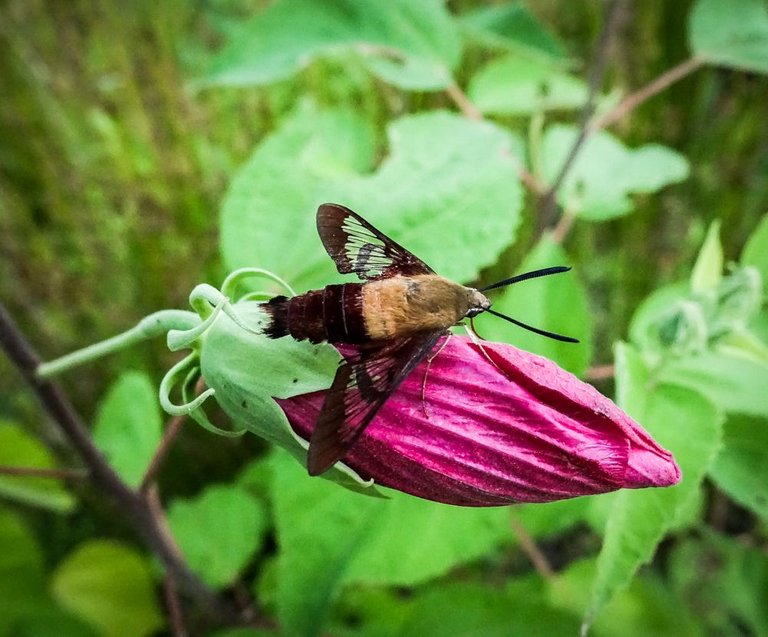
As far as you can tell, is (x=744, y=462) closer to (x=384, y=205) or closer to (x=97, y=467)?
(x=384, y=205)

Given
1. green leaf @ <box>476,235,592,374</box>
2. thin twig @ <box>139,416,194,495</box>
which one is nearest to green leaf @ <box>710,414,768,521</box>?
green leaf @ <box>476,235,592,374</box>

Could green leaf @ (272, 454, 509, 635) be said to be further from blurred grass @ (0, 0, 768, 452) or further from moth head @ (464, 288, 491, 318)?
blurred grass @ (0, 0, 768, 452)

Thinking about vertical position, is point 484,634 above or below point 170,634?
above

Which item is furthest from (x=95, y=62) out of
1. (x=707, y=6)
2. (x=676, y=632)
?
(x=676, y=632)

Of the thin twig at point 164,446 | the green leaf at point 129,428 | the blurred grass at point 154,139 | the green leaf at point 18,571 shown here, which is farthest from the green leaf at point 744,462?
the green leaf at point 18,571

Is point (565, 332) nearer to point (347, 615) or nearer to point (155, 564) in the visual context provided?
point (347, 615)

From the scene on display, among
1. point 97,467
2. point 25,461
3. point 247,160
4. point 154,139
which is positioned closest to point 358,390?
point 97,467
